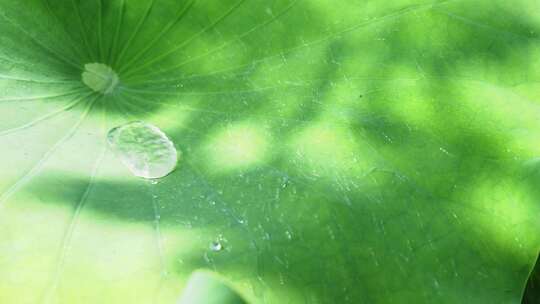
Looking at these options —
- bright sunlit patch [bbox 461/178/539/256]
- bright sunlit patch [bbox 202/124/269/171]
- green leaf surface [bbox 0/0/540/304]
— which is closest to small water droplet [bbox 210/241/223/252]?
green leaf surface [bbox 0/0/540/304]

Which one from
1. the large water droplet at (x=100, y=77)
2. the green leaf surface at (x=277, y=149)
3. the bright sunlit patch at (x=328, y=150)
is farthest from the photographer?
the large water droplet at (x=100, y=77)

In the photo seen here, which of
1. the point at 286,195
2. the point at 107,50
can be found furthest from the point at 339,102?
the point at 107,50

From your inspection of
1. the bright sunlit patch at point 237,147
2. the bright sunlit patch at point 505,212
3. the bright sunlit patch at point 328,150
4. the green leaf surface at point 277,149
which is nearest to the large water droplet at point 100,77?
the green leaf surface at point 277,149

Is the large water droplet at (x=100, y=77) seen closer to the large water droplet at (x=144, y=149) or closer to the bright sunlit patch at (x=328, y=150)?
the large water droplet at (x=144, y=149)

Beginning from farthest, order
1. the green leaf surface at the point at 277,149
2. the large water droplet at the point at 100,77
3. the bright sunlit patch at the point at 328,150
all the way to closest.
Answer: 1. the large water droplet at the point at 100,77
2. the bright sunlit patch at the point at 328,150
3. the green leaf surface at the point at 277,149

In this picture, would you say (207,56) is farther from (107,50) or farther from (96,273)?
(96,273)

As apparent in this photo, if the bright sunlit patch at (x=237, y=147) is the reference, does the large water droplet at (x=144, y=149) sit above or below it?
above

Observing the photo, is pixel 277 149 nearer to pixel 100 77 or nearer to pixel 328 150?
pixel 328 150
